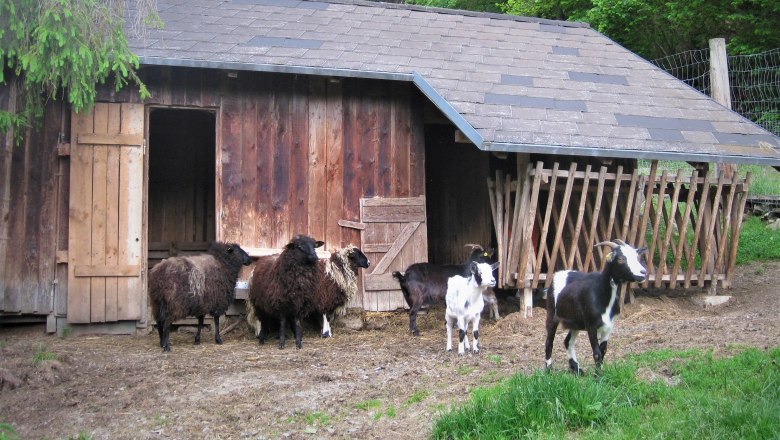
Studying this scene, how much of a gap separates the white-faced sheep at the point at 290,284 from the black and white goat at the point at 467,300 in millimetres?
2039

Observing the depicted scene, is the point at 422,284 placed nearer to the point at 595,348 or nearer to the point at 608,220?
the point at 608,220

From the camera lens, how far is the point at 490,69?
39.4 feet

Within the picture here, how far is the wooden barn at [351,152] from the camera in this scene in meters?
10.3

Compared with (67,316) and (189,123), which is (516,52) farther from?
(67,316)

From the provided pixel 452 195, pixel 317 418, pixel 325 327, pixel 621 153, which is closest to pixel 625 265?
pixel 317 418

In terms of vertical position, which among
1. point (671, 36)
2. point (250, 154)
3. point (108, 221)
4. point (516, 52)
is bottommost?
point (108, 221)

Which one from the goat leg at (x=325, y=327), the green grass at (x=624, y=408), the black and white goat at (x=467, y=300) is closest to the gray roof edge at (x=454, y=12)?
the goat leg at (x=325, y=327)

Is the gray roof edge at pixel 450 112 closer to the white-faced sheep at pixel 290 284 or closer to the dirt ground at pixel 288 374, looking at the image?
the white-faced sheep at pixel 290 284

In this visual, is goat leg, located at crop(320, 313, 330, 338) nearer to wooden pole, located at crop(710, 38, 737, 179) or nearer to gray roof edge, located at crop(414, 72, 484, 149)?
gray roof edge, located at crop(414, 72, 484, 149)

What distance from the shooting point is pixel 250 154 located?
36.4ft

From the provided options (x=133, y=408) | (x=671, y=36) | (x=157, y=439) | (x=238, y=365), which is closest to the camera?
(x=157, y=439)

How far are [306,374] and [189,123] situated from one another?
29.5 ft

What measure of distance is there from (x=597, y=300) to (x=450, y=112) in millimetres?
4260

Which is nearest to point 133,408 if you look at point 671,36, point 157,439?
point 157,439
